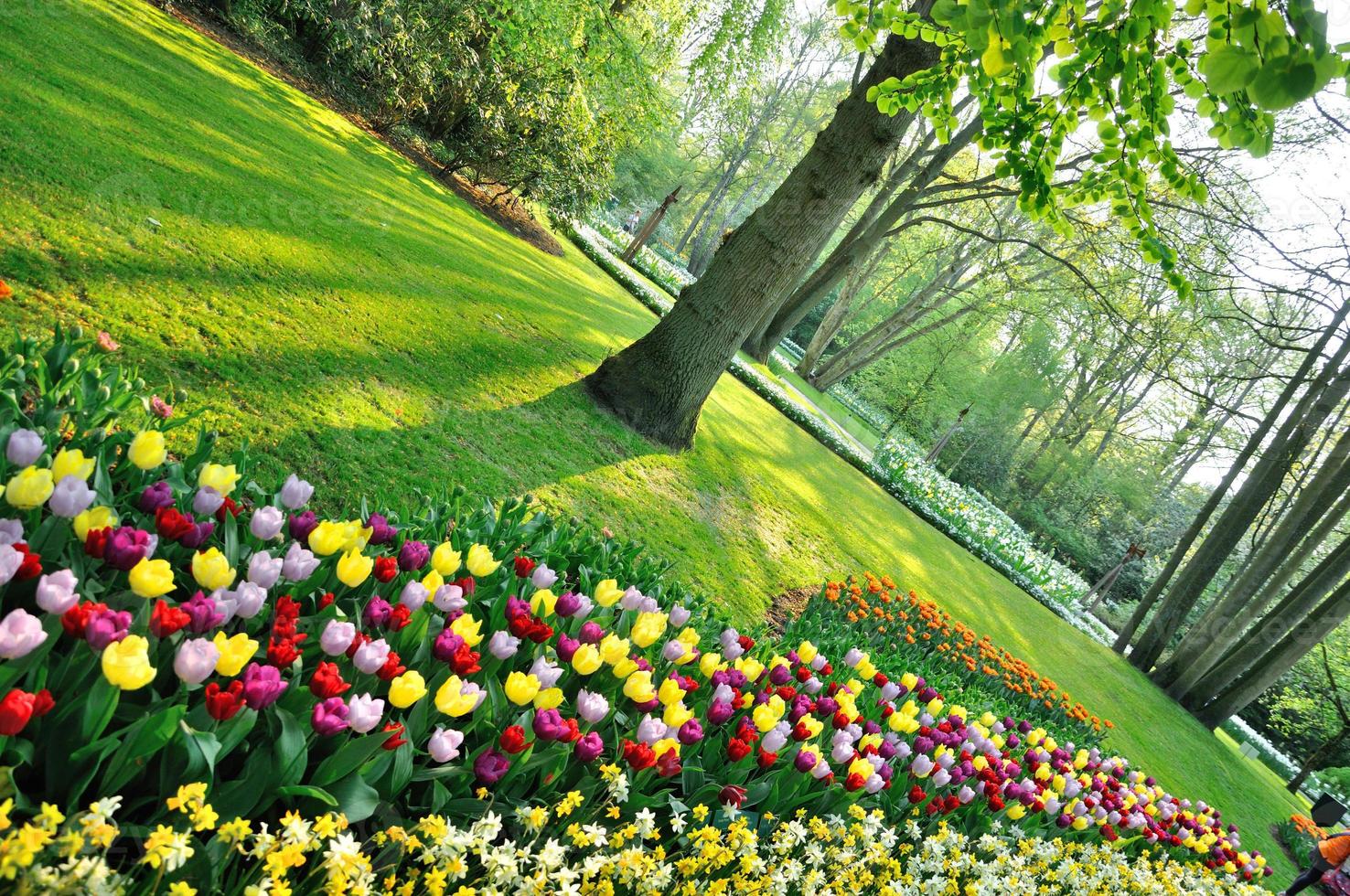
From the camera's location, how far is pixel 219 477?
2115 mm

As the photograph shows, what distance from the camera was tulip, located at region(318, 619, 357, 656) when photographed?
1774 mm

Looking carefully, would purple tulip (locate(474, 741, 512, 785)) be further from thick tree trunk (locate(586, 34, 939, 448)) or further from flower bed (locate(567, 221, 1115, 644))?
flower bed (locate(567, 221, 1115, 644))

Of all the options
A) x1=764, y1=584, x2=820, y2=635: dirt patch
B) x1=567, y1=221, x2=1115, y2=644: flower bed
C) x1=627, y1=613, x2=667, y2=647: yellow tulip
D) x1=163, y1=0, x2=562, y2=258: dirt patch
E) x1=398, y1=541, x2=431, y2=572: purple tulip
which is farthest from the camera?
x1=567, y1=221, x2=1115, y2=644: flower bed

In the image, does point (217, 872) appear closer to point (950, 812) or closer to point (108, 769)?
point (108, 769)

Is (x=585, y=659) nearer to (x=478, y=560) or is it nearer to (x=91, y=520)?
(x=478, y=560)

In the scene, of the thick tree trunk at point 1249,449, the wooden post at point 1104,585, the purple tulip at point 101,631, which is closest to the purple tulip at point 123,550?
the purple tulip at point 101,631

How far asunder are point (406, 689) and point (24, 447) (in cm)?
113

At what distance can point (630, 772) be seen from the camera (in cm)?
238

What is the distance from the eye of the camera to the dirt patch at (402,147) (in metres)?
11.9

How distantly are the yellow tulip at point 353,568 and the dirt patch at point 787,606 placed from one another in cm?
402

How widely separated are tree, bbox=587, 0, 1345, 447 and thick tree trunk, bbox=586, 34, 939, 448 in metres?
0.01

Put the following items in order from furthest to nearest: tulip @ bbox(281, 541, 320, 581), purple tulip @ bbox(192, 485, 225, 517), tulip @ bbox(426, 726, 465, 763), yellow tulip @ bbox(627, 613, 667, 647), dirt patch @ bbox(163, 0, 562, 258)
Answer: dirt patch @ bbox(163, 0, 562, 258), yellow tulip @ bbox(627, 613, 667, 647), purple tulip @ bbox(192, 485, 225, 517), tulip @ bbox(281, 541, 320, 581), tulip @ bbox(426, 726, 465, 763)

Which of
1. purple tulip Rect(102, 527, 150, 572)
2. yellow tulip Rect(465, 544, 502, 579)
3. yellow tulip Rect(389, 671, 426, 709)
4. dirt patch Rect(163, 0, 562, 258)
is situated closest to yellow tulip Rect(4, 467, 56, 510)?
purple tulip Rect(102, 527, 150, 572)

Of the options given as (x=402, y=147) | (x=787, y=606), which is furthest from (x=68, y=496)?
(x=402, y=147)
